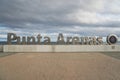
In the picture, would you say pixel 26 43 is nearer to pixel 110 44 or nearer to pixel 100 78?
pixel 110 44

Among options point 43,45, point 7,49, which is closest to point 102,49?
point 43,45

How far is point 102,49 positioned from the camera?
45.0 meters

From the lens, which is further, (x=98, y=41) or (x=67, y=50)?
(x=98, y=41)

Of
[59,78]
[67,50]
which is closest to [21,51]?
[67,50]

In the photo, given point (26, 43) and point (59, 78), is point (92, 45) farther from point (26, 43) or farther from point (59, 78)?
point (59, 78)

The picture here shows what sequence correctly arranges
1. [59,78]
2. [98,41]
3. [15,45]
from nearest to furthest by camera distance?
[59,78] < [15,45] < [98,41]

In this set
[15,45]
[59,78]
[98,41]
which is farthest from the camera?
[98,41]

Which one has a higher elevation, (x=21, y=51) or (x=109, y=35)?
(x=109, y=35)

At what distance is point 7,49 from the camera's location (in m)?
43.3

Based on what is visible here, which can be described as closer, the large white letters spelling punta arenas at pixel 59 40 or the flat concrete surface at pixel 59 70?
the flat concrete surface at pixel 59 70

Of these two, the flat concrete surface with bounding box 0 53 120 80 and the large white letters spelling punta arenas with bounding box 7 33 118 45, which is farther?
the large white letters spelling punta arenas with bounding box 7 33 118 45

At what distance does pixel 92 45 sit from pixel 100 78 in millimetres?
31893

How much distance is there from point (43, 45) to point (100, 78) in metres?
31.0

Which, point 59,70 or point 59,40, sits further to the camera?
point 59,40
